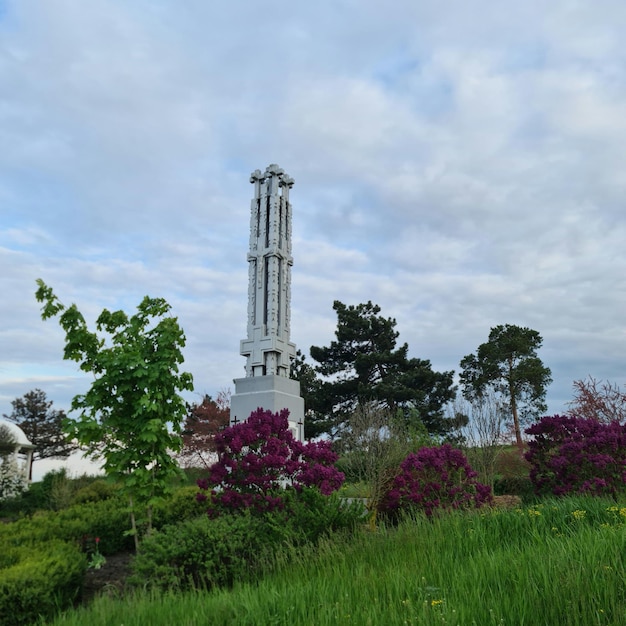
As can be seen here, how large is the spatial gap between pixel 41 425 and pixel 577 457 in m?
34.3

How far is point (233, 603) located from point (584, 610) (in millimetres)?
2515

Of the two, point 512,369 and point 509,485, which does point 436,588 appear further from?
point 512,369

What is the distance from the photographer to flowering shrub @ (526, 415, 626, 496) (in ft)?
29.0

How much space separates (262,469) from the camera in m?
8.23

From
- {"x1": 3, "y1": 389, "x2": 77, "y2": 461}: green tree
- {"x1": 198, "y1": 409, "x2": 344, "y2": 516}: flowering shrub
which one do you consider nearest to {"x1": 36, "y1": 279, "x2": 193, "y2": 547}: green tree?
{"x1": 198, "y1": 409, "x2": 344, "y2": 516}: flowering shrub

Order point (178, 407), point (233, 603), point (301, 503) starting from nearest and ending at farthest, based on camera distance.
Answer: point (233, 603)
point (301, 503)
point (178, 407)

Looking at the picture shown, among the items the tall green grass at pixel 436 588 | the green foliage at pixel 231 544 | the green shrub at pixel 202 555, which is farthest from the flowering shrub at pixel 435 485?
the green shrub at pixel 202 555

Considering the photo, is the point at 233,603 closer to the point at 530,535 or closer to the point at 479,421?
the point at 530,535

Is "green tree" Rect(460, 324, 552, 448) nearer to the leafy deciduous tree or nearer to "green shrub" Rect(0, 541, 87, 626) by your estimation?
the leafy deciduous tree

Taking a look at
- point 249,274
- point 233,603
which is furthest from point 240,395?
point 233,603

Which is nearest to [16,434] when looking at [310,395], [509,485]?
[310,395]

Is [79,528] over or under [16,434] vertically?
under

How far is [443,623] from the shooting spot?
3.37 meters

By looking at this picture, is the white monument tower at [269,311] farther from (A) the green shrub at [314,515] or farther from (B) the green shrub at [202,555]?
(B) the green shrub at [202,555]
